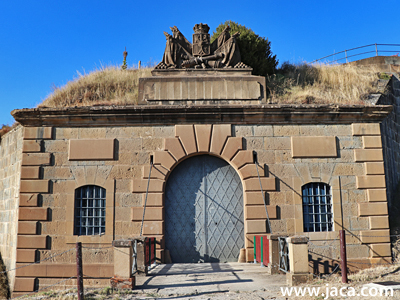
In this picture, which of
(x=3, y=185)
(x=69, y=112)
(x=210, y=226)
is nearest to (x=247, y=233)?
(x=210, y=226)

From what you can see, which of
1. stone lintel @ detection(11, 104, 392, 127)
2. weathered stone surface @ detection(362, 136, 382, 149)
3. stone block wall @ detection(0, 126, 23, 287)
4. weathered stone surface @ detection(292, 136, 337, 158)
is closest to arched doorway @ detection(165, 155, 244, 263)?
stone lintel @ detection(11, 104, 392, 127)

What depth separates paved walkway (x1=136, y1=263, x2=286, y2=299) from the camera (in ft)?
23.9

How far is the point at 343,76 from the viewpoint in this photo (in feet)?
51.3

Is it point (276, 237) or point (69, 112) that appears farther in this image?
point (69, 112)

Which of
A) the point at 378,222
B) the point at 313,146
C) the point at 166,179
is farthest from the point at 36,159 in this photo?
the point at 378,222

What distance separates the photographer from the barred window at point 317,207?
10805mm

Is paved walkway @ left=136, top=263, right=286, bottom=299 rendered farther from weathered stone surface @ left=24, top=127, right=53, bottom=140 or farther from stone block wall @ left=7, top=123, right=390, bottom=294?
weathered stone surface @ left=24, top=127, right=53, bottom=140

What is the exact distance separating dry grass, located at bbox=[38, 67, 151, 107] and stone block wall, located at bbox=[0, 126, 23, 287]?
1.81 m

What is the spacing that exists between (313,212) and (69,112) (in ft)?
25.6

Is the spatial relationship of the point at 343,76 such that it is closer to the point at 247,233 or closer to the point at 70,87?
the point at 247,233

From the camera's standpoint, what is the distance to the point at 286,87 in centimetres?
1559

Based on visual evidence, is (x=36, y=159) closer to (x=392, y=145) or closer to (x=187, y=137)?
(x=187, y=137)

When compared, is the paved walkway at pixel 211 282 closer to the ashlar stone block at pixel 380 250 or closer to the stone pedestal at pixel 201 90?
the ashlar stone block at pixel 380 250

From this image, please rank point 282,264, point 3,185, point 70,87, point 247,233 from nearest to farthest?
point 282,264, point 247,233, point 3,185, point 70,87
